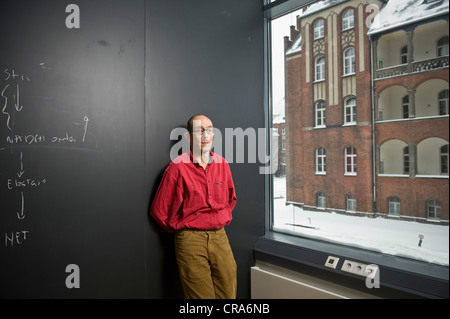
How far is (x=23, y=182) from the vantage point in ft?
4.83

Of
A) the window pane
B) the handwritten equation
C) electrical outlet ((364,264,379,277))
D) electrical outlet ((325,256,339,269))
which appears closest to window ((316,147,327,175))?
the window pane

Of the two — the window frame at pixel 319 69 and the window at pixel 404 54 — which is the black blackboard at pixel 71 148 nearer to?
the window frame at pixel 319 69

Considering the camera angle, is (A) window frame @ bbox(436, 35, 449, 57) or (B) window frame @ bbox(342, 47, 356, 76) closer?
(A) window frame @ bbox(436, 35, 449, 57)

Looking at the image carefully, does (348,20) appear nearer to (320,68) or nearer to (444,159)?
(320,68)

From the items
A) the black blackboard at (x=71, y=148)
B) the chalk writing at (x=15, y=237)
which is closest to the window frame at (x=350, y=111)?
the black blackboard at (x=71, y=148)

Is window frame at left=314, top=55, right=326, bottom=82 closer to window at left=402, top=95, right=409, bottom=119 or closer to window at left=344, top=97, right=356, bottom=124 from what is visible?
window at left=344, top=97, right=356, bottom=124

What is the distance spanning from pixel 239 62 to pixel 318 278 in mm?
1684

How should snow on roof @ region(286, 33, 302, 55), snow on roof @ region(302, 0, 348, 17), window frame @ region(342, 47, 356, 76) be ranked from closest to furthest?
window frame @ region(342, 47, 356, 76) → snow on roof @ region(302, 0, 348, 17) → snow on roof @ region(286, 33, 302, 55)

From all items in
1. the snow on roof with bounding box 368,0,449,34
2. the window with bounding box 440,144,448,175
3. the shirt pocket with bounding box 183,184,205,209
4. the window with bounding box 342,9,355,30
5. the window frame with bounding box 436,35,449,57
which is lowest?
the shirt pocket with bounding box 183,184,205,209

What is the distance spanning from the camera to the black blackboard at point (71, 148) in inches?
57.2

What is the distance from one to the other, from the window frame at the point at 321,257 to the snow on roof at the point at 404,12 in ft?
1.90

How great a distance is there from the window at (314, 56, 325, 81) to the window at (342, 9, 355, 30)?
26 centimetres

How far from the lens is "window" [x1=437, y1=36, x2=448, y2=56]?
1.79 meters
